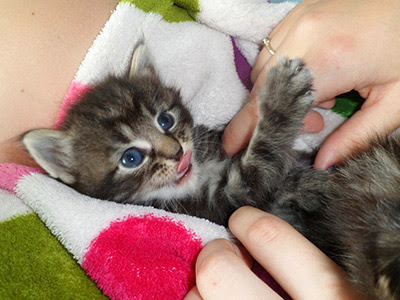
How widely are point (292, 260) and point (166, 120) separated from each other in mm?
792

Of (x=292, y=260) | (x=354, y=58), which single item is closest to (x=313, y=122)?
(x=354, y=58)

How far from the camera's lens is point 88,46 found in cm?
152

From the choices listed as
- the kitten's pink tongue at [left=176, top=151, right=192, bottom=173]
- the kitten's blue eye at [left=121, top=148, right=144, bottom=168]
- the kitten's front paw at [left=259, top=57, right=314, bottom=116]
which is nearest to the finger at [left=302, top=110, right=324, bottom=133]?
the kitten's front paw at [left=259, top=57, right=314, bottom=116]

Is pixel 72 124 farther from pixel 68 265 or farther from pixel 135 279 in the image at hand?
pixel 135 279

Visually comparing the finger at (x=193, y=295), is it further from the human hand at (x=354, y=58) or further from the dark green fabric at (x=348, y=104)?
the dark green fabric at (x=348, y=104)

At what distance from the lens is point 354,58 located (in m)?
1.23

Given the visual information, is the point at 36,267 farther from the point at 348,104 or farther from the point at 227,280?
the point at 348,104

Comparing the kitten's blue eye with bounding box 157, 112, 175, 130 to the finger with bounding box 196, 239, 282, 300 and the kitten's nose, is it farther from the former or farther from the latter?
the finger with bounding box 196, 239, 282, 300

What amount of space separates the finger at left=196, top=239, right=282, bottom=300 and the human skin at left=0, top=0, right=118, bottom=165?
87 cm

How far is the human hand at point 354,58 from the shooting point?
124 centimetres

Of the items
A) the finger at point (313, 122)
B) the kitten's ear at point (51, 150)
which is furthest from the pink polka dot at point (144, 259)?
the finger at point (313, 122)

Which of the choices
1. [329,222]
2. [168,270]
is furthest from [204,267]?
[329,222]

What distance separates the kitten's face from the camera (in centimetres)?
140

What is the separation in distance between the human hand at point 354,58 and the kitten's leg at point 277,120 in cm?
7
